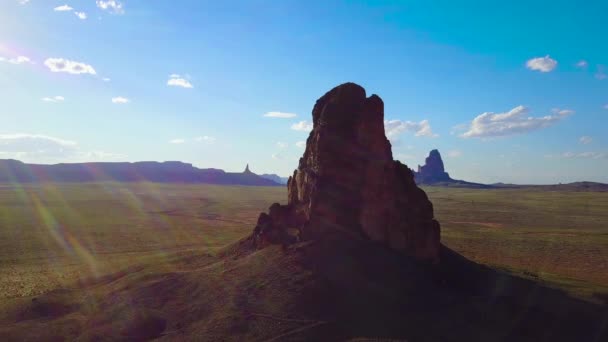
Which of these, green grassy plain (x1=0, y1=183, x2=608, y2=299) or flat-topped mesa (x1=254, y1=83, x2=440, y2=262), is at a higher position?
flat-topped mesa (x1=254, y1=83, x2=440, y2=262)

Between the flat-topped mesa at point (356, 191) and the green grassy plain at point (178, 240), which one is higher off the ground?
the flat-topped mesa at point (356, 191)

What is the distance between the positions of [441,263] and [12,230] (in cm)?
7621

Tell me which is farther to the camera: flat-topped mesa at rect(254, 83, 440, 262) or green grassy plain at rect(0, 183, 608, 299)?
→ green grassy plain at rect(0, 183, 608, 299)

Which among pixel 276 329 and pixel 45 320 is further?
pixel 45 320

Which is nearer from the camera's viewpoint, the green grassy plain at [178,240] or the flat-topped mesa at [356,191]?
the flat-topped mesa at [356,191]

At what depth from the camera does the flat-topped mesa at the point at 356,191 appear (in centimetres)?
3566

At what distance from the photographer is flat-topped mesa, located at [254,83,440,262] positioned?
117ft

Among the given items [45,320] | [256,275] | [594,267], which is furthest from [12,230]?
[594,267]

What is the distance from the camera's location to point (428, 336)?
82.2ft

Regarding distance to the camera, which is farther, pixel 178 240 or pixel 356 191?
pixel 178 240

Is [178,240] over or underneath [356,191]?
underneath

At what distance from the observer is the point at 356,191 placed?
3650 cm

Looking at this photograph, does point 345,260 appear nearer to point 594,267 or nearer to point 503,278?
point 503,278

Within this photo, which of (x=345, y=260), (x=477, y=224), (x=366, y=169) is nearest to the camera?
(x=345, y=260)
